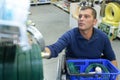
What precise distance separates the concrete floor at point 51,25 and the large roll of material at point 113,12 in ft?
1.60

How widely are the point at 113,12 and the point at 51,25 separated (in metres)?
1.42

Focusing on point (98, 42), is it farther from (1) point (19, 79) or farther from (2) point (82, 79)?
(1) point (19, 79)

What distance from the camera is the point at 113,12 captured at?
4645mm

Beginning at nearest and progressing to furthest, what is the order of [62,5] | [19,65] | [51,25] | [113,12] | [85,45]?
[19,65]
[85,45]
[113,12]
[51,25]
[62,5]

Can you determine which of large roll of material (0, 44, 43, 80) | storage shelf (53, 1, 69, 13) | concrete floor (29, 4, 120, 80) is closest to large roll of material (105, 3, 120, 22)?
concrete floor (29, 4, 120, 80)

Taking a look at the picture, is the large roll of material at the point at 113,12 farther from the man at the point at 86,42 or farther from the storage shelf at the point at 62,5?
the man at the point at 86,42

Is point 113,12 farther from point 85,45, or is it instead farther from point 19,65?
point 19,65

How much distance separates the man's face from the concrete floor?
47.8 inches

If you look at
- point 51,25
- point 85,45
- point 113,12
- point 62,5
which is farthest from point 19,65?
point 62,5

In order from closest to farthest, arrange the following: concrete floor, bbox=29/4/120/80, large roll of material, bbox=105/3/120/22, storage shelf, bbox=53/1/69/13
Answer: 1. concrete floor, bbox=29/4/120/80
2. large roll of material, bbox=105/3/120/22
3. storage shelf, bbox=53/1/69/13

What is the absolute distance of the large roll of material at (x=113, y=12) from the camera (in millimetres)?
4445

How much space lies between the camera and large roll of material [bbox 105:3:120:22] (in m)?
4.45

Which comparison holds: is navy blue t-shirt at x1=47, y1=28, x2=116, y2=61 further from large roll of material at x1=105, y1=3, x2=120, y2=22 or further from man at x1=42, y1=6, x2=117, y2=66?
large roll of material at x1=105, y1=3, x2=120, y2=22

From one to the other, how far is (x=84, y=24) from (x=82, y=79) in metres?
0.58
